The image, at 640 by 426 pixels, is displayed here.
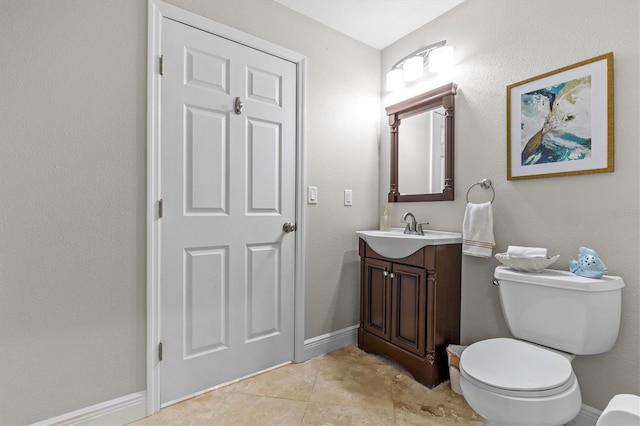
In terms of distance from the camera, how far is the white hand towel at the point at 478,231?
1766 mm

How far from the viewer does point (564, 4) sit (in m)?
1.55

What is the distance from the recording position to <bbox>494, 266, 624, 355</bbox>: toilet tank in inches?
50.8

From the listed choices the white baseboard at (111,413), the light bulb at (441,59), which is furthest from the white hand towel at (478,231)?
the white baseboard at (111,413)

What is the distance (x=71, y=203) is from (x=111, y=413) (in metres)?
0.99

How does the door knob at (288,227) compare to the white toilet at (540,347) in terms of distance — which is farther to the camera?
the door knob at (288,227)

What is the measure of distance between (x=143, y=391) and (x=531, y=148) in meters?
2.33

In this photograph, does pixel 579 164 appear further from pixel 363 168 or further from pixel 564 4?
pixel 363 168

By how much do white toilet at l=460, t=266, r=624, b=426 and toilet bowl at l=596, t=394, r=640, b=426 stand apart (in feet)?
1.49

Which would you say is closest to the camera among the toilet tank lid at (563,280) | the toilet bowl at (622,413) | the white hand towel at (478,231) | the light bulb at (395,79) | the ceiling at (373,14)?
the toilet bowl at (622,413)

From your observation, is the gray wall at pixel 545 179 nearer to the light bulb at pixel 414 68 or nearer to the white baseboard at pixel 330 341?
the light bulb at pixel 414 68

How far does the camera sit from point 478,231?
5.88 ft

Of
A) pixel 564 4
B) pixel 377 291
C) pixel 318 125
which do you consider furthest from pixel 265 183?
pixel 564 4

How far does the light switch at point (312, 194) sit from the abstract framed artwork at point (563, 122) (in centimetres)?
116

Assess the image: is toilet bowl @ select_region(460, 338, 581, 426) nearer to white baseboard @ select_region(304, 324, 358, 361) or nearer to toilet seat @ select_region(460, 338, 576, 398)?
toilet seat @ select_region(460, 338, 576, 398)
